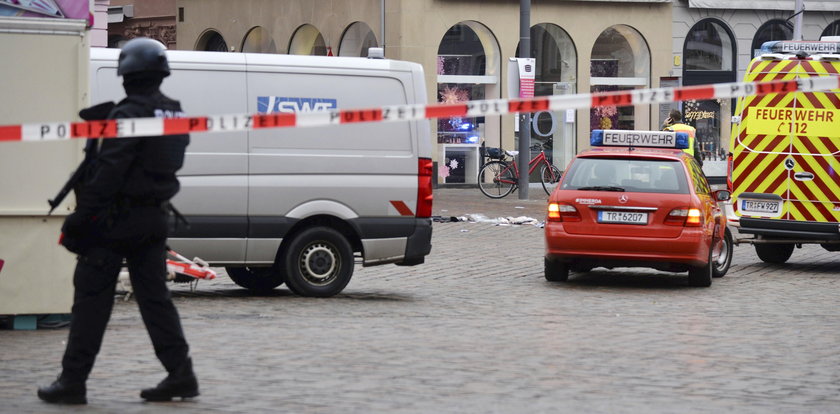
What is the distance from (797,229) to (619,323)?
639 cm

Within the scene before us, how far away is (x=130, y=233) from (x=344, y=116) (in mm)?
1298

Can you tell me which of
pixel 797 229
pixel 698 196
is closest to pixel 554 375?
pixel 698 196

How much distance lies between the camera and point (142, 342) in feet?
31.1

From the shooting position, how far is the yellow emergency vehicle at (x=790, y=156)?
17047 mm

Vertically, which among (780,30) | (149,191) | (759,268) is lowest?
(759,268)

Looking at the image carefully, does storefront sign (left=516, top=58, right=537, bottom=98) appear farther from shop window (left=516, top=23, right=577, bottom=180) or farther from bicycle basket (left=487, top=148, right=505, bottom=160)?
shop window (left=516, top=23, right=577, bottom=180)

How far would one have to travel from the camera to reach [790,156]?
17312 millimetres

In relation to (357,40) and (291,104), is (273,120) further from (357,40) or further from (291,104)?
(357,40)

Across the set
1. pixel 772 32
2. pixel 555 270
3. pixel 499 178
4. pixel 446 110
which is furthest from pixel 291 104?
pixel 772 32

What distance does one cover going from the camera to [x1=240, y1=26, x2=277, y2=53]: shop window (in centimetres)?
3734

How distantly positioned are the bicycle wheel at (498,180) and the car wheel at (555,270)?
1476 centimetres

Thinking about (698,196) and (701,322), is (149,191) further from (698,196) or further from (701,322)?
(698,196)

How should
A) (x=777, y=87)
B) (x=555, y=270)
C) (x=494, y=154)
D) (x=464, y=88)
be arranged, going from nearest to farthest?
(x=777, y=87), (x=555, y=270), (x=494, y=154), (x=464, y=88)

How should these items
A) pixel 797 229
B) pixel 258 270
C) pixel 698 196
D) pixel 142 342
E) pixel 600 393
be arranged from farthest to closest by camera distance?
pixel 797 229 → pixel 698 196 → pixel 258 270 → pixel 142 342 → pixel 600 393
